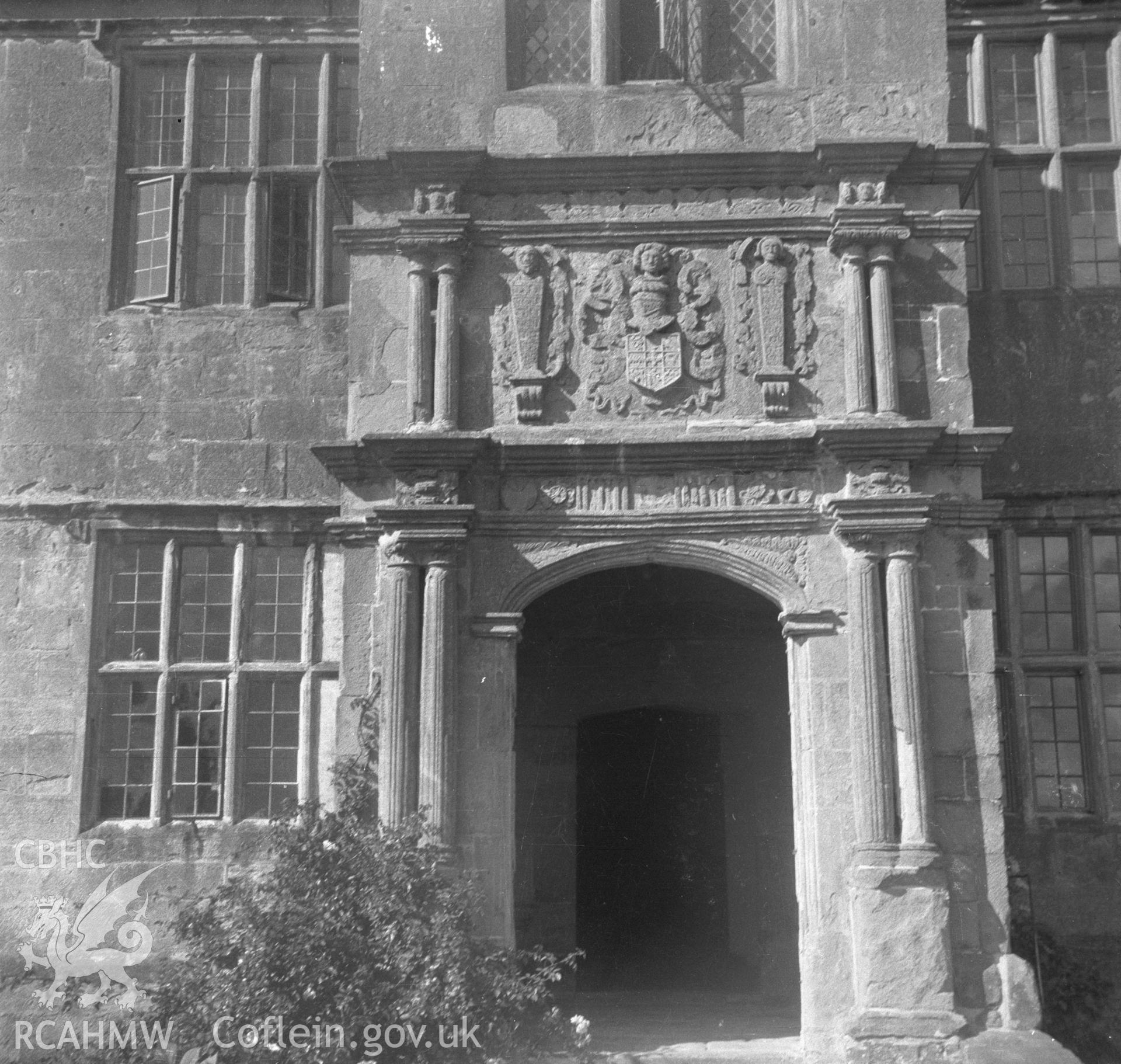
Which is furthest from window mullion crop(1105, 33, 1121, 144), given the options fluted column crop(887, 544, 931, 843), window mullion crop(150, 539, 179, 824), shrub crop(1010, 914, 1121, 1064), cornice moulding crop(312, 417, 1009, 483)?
window mullion crop(150, 539, 179, 824)

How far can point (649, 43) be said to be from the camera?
1001cm

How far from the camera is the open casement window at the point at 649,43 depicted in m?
9.79

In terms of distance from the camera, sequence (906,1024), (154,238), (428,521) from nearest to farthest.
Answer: (906,1024)
(428,521)
(154,238)

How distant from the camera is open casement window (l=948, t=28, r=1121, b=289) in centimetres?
1105

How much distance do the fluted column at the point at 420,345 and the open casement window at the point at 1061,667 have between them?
4.40 metres

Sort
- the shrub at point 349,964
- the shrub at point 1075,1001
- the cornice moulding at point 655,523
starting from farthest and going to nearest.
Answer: the shrub at point 1075,1001 < the cornice moulding at point 655,523 < the shrub at point 349,964

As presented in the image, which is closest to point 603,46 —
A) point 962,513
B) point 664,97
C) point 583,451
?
point 664,97

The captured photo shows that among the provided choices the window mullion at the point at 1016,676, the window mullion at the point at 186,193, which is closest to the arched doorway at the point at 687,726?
the window mullion at the point at 1016,676

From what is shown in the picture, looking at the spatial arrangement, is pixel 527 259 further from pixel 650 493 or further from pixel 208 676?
pixel 208 676

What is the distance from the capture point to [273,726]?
33.2ft

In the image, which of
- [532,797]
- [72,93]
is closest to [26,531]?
[72,93]

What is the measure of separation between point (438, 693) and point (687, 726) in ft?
14.2

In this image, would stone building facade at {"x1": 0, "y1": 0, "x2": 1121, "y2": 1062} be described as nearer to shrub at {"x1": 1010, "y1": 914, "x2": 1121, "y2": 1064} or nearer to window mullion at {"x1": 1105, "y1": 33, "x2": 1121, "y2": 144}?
window mullion at {"x1": 1105, "y1": 33, "x2": 1121, "y2": 144}

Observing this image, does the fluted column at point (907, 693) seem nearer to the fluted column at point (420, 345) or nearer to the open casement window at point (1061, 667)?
the open casement window at point (1061, 667)
